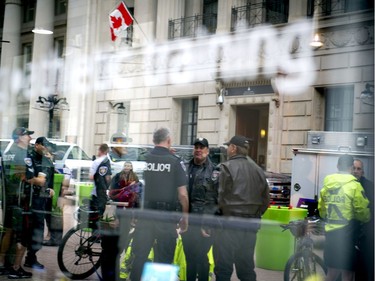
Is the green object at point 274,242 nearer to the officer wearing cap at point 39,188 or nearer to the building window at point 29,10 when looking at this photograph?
the officer wearing cap at point 39,188

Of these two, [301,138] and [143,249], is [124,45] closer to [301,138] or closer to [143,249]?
[143,249]

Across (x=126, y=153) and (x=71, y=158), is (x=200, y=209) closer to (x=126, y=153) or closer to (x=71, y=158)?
(x=126, y=153)

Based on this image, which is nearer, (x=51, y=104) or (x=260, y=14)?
(x=260, y=14)

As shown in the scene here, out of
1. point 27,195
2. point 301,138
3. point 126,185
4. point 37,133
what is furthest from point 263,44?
point 27,195

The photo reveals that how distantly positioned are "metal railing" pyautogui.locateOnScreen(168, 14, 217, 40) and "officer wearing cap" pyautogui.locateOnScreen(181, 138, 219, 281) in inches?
31.8

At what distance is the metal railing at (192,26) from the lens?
12.1ft

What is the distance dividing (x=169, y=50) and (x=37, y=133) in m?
1.79

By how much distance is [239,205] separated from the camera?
12.8ft

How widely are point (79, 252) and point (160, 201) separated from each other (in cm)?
135

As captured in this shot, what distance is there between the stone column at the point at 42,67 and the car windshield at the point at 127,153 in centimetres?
98

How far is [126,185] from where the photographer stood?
14.9 feet

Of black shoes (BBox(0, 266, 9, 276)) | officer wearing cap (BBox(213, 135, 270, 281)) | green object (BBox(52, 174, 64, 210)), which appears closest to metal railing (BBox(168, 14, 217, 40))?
officer wearing cap (BBox(213, 135, 270, 281))

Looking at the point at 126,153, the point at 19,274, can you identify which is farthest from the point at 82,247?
the point at 126,153

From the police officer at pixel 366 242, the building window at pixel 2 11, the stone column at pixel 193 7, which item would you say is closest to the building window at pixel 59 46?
the building window at pixel 2 11
